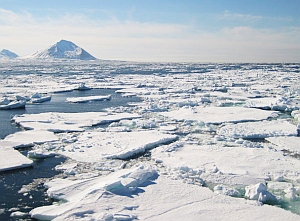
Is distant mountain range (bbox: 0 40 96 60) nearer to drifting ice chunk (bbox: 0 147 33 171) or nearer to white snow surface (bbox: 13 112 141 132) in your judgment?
white snow surface (bbox: 13 112 141 132)

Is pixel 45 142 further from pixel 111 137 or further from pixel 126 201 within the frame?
pixel 126 201

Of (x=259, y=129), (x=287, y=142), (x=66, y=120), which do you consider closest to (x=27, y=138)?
(x=66, y=120)

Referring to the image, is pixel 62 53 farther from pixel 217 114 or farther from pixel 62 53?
pixel 217 114

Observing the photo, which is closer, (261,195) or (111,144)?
(261,195)

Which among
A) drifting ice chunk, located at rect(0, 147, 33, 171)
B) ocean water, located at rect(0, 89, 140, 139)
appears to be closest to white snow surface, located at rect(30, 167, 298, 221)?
drifting ice chunk, located at rect(0, 147, 33, 171)

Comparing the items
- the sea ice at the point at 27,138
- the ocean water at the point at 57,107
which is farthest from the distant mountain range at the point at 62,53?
the sea ice at the point at 27,138

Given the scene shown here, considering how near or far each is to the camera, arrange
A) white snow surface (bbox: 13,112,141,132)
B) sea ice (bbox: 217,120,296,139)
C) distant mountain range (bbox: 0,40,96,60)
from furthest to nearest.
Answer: distant mountain range (bbox: 0,40,96,60) → white snow surface (bbox: 13,112,141,132) → sea ice (bbox: 217,120,296,139)

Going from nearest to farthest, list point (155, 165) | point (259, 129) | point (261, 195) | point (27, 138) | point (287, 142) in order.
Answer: point (261, 195) < point (155, 165) < point (287, 142) < point (27, 138) < point (259, 129)

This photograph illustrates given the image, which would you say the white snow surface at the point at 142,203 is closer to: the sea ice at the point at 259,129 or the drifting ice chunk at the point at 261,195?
the drifting ice chunk at the point at 261,195

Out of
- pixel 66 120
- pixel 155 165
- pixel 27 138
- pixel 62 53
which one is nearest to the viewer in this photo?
pixel 155 165
